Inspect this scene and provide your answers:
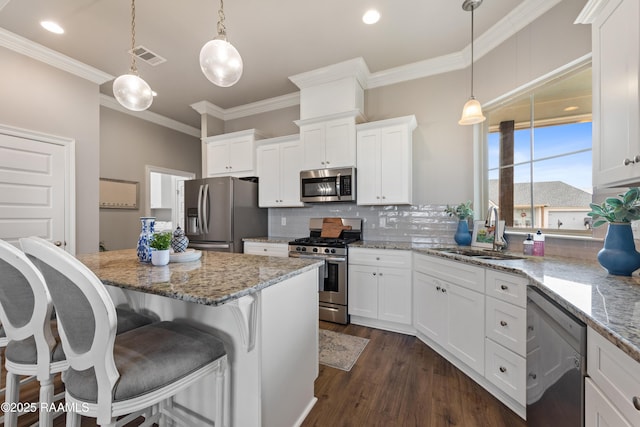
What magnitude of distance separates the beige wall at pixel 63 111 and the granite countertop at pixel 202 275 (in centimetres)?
188

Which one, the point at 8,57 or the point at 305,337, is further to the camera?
the point at 8,57

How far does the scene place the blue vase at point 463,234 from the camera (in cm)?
274

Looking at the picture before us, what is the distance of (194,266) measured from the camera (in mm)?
1516

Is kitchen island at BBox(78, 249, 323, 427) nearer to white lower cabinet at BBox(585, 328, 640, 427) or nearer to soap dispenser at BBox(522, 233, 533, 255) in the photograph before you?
white lower cabinet at BBox(585, 328, 640, 427)

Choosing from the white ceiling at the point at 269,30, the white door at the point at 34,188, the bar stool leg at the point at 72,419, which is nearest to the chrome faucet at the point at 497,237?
the white ceiling at the point at 269,30

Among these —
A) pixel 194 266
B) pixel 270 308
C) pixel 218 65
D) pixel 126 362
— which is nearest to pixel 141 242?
pixel 194 266

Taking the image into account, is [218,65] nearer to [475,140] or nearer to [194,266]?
[194,266]

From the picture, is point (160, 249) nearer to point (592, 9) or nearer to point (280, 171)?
point (280, 171)

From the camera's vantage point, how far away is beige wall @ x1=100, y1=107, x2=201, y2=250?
400 centimetres

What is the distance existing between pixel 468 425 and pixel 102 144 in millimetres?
5250

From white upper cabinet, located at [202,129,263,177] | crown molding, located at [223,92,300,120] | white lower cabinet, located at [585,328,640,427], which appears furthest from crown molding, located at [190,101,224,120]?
white lower cabinet, located at [585,328,640,427]

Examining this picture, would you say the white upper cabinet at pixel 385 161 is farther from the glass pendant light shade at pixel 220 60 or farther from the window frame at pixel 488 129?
the glass pendant light shade at pixel 220 60

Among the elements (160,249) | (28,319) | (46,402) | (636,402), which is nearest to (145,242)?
(160,249)

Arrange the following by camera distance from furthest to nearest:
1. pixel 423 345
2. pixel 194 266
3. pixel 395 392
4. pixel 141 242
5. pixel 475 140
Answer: pixel 475 140, pixel 423 345, pixel 395 392, pixel 141 242, pixel 194 266
